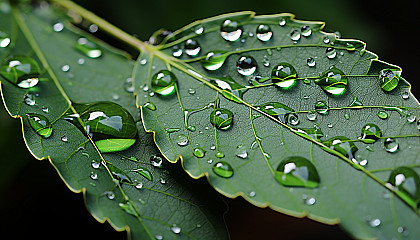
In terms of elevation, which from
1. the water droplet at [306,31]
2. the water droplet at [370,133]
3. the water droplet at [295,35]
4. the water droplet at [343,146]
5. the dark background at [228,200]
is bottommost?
the dark background at [228,200]

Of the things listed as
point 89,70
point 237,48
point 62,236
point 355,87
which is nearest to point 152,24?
point 89,70

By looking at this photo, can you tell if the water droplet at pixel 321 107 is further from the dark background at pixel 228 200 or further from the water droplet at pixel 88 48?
the water droplet at pixel 88 48

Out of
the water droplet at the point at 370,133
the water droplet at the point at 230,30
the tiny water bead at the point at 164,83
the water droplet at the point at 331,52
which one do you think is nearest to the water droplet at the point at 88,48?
the tiny water bead at the point at 164,83

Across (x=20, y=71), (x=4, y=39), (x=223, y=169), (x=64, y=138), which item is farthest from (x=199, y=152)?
(x=4, y=39)

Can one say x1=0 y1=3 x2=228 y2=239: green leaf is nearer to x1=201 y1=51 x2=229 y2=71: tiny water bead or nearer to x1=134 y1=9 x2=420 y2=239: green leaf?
x1=134 y1=9 x2=420 y2=239: green leaf

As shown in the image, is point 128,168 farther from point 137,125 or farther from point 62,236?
point 62,236

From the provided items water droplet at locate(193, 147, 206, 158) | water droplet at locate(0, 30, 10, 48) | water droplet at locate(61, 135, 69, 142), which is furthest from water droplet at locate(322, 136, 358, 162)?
water droplet at locate(0, 30, 10, 48)

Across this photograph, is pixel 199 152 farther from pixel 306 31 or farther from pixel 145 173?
pixel 306 31
